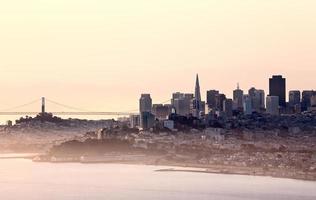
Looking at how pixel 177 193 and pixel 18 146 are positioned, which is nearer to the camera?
pixel 177 193

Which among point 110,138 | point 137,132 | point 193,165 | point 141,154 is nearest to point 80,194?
point 193,165

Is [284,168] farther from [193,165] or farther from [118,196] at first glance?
[118,196]

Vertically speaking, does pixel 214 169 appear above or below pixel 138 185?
above

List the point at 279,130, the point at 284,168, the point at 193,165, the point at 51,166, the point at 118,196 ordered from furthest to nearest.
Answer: the point at 279,130 < the point at 51,166 < the point at 193,165 < the point at 284,168 < the point at 118,196

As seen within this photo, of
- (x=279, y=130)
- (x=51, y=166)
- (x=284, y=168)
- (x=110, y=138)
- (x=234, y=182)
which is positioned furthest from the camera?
(x=279, y=130)

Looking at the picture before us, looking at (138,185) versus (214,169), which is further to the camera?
(214,169)

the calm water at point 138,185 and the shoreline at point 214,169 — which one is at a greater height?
the shoreline at point 214,169

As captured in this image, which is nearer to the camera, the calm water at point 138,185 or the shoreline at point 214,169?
the calm water at point 138,185
